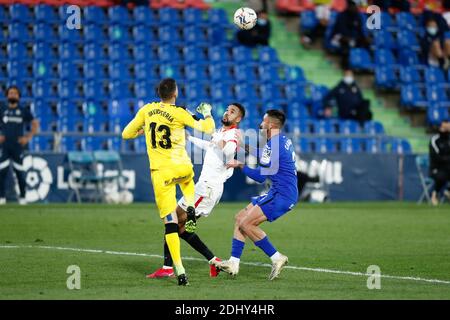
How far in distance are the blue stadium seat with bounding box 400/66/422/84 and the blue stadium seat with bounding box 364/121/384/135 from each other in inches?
94.6

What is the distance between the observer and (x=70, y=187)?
2400cm

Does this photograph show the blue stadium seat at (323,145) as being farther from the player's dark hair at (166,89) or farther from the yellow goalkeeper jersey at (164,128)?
the player's dark hair at (166,89)

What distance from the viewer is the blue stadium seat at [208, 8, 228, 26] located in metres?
29.0

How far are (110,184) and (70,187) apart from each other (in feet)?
3.58

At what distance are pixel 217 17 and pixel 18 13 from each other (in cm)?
591

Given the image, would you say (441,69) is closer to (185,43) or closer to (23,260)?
(185,43)

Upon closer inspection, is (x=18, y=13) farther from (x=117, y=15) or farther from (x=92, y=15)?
(x=117, y=15)

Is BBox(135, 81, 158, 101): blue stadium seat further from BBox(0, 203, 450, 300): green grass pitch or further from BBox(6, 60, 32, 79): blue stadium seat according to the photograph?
BBox(0, 203, 450, 300): green grass pitch

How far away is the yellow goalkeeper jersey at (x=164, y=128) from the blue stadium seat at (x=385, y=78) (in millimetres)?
18909

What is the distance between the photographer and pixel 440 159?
24.9 meters

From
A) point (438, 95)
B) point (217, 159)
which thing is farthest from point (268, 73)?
point (217, 159)
